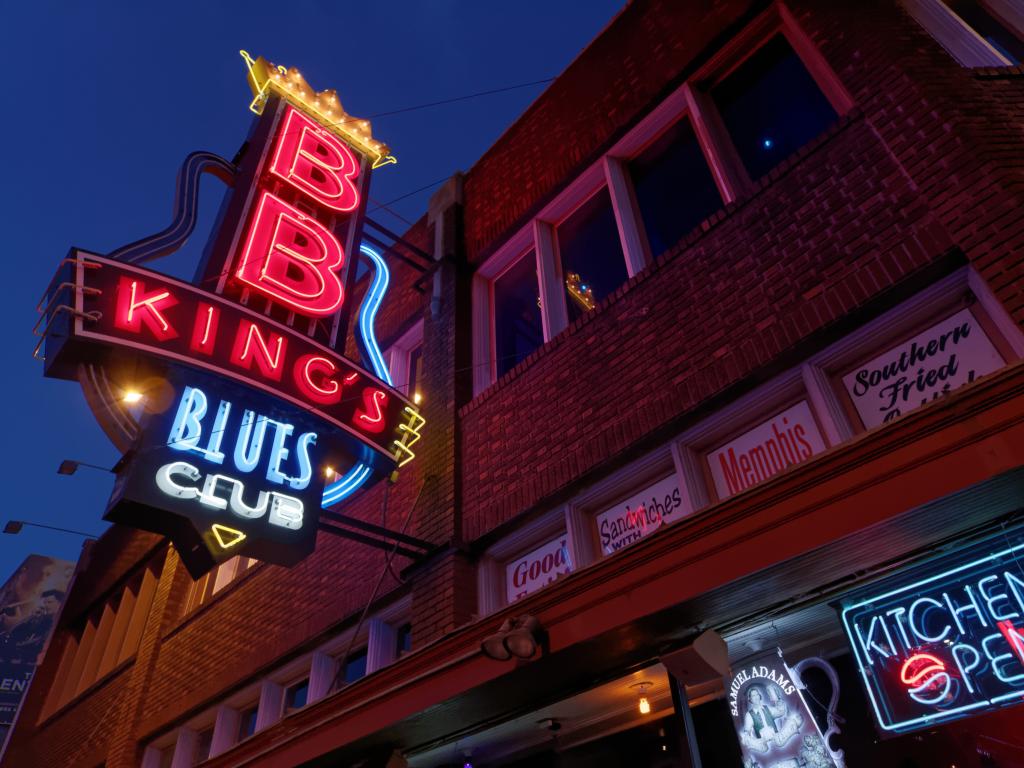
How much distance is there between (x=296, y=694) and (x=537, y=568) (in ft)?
13.4

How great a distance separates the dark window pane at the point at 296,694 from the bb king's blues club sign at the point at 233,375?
2963 mm

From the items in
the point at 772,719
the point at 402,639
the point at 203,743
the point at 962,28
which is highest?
the point at 962,28

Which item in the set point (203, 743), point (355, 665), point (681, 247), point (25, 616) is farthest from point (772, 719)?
point (25, 616)

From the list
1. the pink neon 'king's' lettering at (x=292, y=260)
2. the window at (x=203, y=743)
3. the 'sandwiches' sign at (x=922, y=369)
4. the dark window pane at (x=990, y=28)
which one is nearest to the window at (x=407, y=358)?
the pink neon 'king's' lettering at (x=292, y=260)

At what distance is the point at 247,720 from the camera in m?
9.45

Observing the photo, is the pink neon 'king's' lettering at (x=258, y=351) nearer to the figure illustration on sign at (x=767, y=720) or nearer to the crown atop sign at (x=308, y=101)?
the crown atop sign at (x=308, y=101)

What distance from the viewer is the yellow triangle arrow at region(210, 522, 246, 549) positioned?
231 inches

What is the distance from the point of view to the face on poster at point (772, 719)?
3672mm

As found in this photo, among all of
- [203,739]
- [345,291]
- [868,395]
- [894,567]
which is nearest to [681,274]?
[868,395]

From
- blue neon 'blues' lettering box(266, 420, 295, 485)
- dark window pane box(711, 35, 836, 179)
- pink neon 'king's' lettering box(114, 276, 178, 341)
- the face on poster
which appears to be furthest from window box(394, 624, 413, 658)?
dark window pane box(711, 35, 836, 179)

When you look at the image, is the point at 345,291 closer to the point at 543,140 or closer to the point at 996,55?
the point at 543,140

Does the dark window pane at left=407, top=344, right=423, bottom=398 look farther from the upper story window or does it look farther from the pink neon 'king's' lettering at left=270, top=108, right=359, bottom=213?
the upper story window

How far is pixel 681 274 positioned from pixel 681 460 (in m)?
1.73

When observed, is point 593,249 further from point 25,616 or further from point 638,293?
point 25,616
